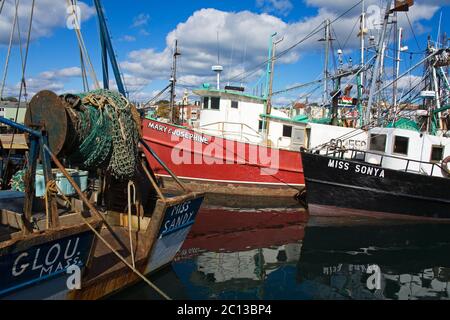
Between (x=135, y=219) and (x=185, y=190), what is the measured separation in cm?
110

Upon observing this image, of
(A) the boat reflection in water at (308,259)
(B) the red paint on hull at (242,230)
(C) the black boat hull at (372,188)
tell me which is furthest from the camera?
(C) the black boat hull at (372,188)

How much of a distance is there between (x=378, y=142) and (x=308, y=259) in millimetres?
6456

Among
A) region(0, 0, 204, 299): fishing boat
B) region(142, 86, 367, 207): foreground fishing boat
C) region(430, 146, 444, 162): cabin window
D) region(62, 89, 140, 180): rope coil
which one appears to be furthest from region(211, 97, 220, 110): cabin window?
region(62, 89, 140, 180): rope coil

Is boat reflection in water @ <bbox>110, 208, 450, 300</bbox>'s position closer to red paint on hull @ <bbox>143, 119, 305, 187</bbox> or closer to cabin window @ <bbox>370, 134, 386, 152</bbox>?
red paint on hull @ <bbox>143, 119, 305, 187</bbox>

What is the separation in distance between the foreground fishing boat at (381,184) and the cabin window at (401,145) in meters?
0.10

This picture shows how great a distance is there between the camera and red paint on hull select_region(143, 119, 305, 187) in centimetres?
1362

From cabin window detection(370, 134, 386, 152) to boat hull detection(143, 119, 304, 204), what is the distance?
2713 mm

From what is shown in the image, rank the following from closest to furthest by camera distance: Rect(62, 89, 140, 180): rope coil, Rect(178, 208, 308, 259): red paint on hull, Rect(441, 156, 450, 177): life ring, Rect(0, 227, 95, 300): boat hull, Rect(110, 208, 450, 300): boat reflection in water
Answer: Rect(0, 227, 95, 300): boat hull → Rect(62, 89, 140, 180): rope coil → Rect(110, 208, 450, 300): boat reflection in water → Rect(178, 208, 308, 259): red paint on hull → Rect(441, 156, 450, 177): life ring

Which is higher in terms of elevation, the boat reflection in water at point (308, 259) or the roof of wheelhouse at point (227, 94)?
the roof of wheelhouse at point (227, 94)

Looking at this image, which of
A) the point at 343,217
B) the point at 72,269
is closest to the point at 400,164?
the point at 343,217

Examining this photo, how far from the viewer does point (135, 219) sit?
6.73 metres

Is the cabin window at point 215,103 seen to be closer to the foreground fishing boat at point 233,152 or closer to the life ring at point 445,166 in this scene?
the foreground fishing boat at point 233,152

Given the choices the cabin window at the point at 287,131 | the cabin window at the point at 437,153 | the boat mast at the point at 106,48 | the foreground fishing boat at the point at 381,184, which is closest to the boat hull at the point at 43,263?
the boat mast at the point at 106,48

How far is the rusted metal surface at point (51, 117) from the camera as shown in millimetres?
4766
